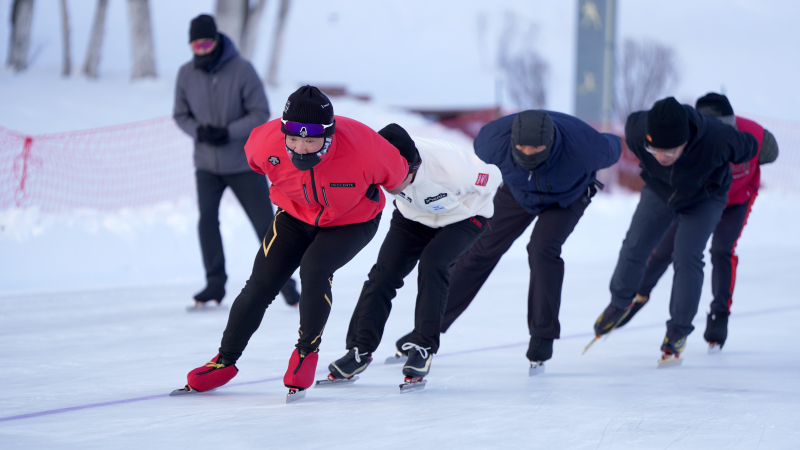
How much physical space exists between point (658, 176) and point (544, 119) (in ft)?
2.63

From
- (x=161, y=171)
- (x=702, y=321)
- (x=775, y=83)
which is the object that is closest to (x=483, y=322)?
(x=702, y=321)

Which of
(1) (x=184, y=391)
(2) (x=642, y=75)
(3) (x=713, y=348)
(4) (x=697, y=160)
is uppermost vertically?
(4) (x=697, y=160)

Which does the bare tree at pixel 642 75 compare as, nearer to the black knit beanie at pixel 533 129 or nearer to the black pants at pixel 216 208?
the black pants at pixel 216 208

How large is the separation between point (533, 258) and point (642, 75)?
2786 cm

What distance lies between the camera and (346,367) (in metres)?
3.11

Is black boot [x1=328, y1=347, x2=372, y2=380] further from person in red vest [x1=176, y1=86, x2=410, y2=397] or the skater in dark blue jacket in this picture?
the skater in dark blue jacket

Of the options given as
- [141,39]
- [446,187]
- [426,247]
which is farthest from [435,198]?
[141,39]

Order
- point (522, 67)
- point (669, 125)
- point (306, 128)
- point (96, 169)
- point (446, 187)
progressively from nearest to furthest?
point (306, 128) → point (446, 187) → point (669, 125) → point (96, 169) → point (522, 67)

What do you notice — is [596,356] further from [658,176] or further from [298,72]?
[298,72]

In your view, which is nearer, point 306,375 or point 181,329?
point 306,375

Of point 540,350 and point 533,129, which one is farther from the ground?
point 533,129

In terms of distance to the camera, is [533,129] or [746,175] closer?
[533,129]

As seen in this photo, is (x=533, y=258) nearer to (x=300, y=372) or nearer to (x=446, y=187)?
(x=446, y=187)

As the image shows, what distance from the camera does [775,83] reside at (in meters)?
47.0
